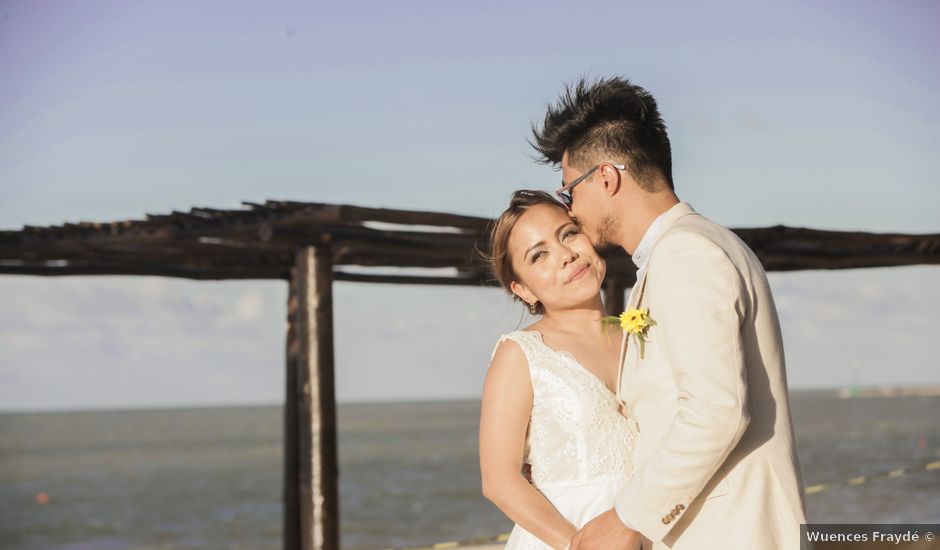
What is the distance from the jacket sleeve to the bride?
0.61 metres

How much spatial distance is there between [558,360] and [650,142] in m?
0.81

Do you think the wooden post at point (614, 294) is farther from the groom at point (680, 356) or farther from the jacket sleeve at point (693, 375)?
the jacket sleeve at point (693, 375)

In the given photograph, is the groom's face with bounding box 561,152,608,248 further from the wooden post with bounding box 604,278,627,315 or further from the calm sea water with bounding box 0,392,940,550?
the calm sea water with bounding box 0,392,940,550

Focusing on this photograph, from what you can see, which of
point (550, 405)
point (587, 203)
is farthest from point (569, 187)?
point (550, 405)

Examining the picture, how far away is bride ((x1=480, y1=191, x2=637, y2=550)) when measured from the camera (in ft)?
11.8

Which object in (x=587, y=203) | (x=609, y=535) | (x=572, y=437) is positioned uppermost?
(x=587, y=203)

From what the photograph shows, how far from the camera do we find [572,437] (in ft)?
12.3

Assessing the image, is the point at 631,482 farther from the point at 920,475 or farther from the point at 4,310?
the point at 4,310

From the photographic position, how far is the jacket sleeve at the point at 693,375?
2859 mm

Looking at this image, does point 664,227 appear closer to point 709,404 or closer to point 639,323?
point 639,323

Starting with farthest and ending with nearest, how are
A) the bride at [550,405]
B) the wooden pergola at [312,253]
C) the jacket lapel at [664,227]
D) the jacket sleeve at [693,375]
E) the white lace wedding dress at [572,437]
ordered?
1. the wooden pergola at [312,253]
2. the white lace wedding dress at [572,437]
3. the bride at [550,405]
4. the jacket lapel at [664,227]
5. the jacket sleeve at [693,375]

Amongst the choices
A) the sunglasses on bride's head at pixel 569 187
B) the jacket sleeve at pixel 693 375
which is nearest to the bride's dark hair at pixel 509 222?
the sunglasses on bride's head at pixel 569 187

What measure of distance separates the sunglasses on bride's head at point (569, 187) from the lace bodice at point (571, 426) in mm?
504

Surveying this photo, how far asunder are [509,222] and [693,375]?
1168mm
